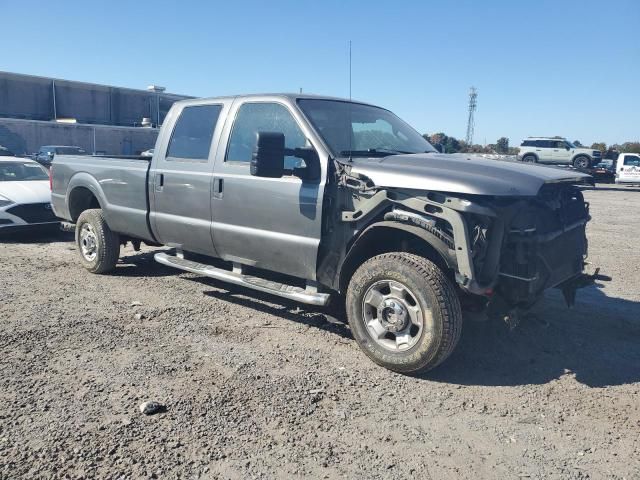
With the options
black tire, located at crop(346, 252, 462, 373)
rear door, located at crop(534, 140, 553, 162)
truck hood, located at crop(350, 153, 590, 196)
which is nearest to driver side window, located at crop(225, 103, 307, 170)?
truck hood, located at crop(350, 153, 590, 196)

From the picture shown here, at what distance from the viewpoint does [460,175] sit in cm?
375

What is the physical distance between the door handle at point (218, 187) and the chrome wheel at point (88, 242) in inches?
94.2

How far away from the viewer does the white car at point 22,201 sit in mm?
8820

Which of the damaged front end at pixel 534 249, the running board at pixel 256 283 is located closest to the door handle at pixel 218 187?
the running board at pixel 256 283

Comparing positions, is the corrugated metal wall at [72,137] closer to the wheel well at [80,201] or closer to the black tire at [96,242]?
the wheel well at [80,201]

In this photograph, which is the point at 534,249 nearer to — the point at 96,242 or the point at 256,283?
the point at 256,283

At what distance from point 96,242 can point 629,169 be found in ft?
96.0

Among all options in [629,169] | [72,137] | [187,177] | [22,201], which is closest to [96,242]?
[187,177]

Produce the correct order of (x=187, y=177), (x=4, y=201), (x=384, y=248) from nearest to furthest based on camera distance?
1. (x=384, y=248)
2. (x=187, y=177)
3. (x=4, y=201)

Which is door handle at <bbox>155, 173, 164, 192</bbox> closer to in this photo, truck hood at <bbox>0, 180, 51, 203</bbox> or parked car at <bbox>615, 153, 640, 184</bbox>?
truck hood at <bbox>0, 180, 51, 203</bbox>

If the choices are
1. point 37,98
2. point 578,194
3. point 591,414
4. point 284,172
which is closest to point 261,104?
point 284,172

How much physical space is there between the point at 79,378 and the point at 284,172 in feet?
7.16

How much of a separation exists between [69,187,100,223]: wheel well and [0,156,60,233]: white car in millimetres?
2355

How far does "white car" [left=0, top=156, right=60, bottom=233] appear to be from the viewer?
8.82 m
